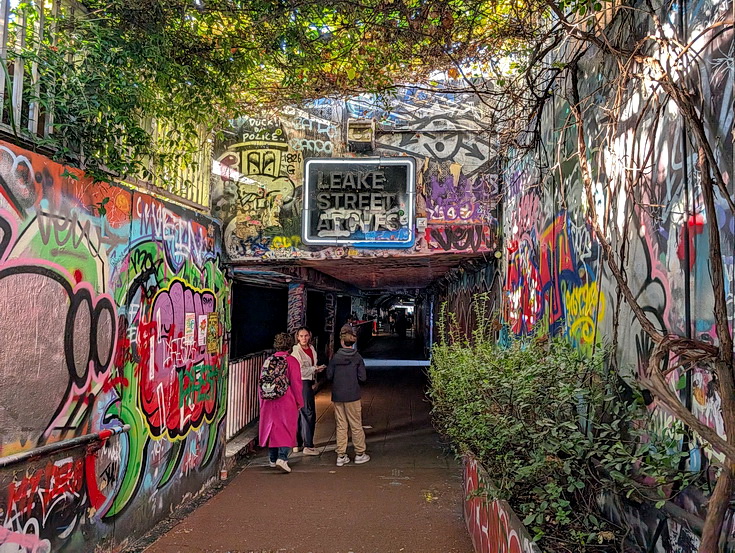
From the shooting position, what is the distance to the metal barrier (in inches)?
356

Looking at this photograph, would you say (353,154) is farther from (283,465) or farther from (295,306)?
(295,306)

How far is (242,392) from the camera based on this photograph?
9820 millimetres

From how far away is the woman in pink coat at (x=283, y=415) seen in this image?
780 cm

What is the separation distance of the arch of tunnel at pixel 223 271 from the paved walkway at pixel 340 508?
0.60m

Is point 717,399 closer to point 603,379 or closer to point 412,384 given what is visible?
point 603,379

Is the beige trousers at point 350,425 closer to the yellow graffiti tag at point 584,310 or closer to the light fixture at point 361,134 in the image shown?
the light fixture at point 361,134

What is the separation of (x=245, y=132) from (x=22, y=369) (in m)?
4.68

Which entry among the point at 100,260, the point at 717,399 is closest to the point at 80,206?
the point at 100,260

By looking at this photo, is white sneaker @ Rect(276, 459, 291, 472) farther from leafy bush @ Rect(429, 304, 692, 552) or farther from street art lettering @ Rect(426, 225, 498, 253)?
leafy bush @ Rect(429, 304, 692, 552)

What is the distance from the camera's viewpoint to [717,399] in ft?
8.51

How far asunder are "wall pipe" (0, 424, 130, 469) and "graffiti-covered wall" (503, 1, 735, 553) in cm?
378

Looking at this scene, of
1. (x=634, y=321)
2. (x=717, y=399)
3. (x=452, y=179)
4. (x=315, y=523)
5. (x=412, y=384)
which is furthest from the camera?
(x=412, y=384)

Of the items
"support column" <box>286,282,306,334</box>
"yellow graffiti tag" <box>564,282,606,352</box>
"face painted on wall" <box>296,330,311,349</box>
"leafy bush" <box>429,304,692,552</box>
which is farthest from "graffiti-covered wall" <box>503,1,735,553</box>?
"support column" <box>286,282,306,334</box>

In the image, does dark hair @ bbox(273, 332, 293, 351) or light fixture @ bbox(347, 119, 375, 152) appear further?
dark hair @ bbox(273, 332, 293, 351)
